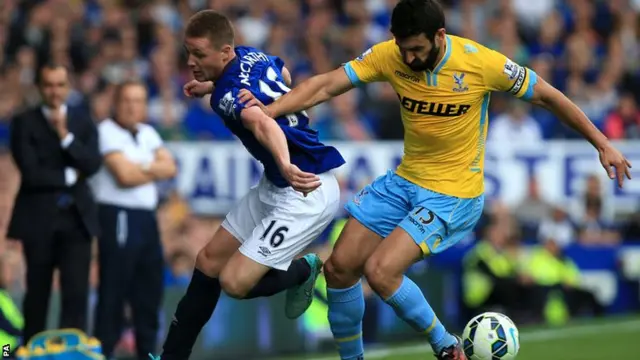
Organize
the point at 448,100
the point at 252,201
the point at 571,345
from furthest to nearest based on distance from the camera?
the point at 571,345 < the point at 252,201 < the point at 448,100

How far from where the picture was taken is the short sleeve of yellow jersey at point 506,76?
787 centimetres

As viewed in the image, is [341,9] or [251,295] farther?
[341,9]

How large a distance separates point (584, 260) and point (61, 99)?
23.8 feet

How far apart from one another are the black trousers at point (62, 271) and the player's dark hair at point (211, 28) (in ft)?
8.10

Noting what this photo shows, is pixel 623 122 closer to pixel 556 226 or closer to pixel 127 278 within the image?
pixel 556 226

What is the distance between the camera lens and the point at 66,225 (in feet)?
31.7

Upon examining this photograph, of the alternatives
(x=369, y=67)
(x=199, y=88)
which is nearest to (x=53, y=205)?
(x=199, y=88)

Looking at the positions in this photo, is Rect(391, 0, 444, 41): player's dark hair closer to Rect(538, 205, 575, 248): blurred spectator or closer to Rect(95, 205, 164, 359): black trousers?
Rect(95, 205, 164, 359): black trousers

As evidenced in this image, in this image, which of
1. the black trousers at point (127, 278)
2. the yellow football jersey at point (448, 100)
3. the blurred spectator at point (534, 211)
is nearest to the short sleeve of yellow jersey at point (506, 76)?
the yellow football jersey at point (448, 100)

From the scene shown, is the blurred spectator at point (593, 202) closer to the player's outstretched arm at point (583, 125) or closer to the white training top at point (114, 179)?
the white training top at point (114, 179)

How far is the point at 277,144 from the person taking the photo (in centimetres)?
745

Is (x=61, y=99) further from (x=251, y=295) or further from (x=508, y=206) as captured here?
(x=508, y=206)

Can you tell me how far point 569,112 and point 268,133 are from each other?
187 centimetres

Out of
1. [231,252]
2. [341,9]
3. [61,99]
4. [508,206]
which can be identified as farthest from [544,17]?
[231,252]
